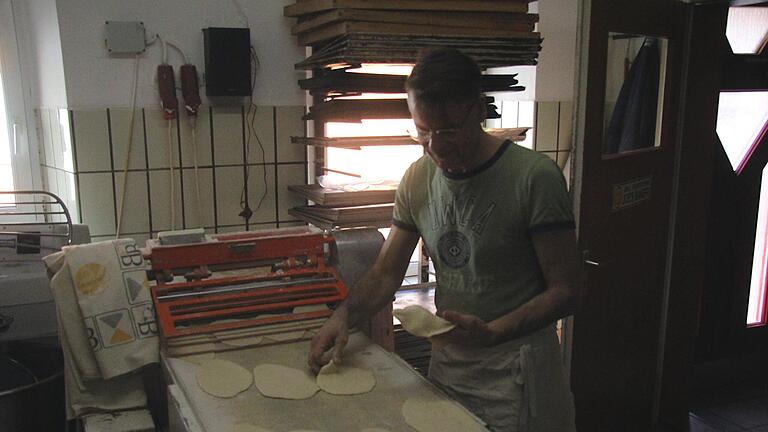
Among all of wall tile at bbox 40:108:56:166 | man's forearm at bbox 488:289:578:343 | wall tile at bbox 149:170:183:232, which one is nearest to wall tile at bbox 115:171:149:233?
wall tile at bbox 149:170:183:232

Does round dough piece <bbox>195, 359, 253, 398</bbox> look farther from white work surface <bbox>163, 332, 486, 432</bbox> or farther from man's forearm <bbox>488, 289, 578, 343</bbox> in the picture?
man's forearm <bbox>488, 289, 578, 343</bbox>

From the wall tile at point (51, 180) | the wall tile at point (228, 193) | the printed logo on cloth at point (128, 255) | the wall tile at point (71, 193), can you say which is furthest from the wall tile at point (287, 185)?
the printed logo on cloth at point (128, 255)

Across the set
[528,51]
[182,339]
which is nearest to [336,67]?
[528,51]

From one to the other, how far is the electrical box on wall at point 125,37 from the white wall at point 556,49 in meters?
1.79

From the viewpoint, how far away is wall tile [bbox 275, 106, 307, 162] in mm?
2598

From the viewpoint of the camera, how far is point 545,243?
1302 millimetres

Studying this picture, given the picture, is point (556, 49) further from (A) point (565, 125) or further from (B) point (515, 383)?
(B) point (515, 383)

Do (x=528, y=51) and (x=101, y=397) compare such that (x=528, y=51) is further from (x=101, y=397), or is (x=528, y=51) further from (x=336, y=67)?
(x=101, y=397)

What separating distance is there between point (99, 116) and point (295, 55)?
2.55ft

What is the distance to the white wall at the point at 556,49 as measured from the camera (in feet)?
10.2

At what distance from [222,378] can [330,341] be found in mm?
243

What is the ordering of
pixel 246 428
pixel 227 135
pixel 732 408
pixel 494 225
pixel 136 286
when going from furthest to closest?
pixel 732 408, pixel 227 135, pixel 136 286, pixel 494 225, pixel 246 428

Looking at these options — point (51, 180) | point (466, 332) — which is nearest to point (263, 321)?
point (466, 332)

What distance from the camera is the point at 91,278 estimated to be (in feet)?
4.66
